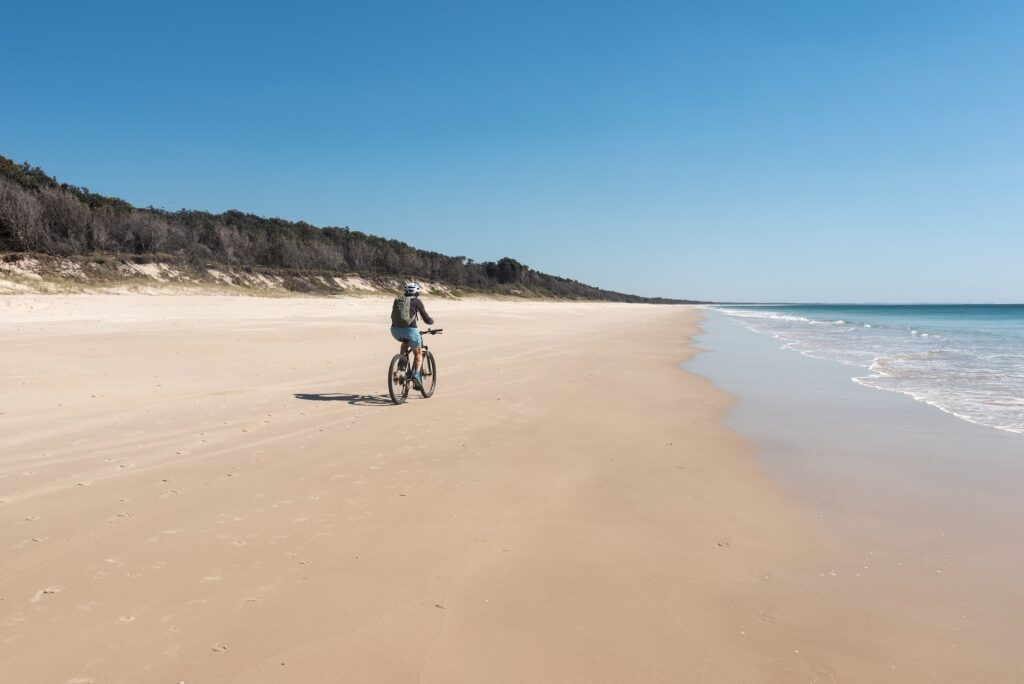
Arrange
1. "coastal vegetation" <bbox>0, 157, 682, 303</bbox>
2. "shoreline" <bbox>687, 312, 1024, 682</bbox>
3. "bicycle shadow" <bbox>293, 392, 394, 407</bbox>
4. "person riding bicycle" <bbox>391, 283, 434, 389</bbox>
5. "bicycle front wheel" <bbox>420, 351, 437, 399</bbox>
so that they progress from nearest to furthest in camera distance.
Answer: "shoreline" <bbox>687, 312, 1024, 682</bbox>
"bicycle shadow" <bbox>293, 392, 394, 407</bbox>
"person riding bicycle" <bbox>391, 283, 434, 389</bbox>
"bicycle front wheel" <bbox>420, 351, 437, 399</bbox>
"coastal vegetation" <bbox>0, 157, 682, 303</bbox>

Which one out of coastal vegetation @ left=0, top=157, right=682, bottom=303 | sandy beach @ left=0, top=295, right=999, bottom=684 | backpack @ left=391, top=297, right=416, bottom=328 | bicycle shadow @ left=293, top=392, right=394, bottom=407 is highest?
coastal vegetation @ left=0, top=157, right=682, bottom=303

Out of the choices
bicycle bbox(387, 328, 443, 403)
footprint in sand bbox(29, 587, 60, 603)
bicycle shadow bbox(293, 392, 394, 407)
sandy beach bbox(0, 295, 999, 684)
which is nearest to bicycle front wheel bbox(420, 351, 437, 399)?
bicycle bbox(387, 328, 443, 403)

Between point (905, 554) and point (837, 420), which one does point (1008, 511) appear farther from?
point (837, 420)

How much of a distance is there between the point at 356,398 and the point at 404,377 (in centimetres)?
85

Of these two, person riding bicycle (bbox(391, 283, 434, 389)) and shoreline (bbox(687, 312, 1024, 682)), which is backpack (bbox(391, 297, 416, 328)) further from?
shoreline (bbox(687, 312, 1024, 682))

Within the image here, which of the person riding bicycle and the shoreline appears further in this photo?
the person riding bicycle

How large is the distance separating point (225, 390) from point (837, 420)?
31.4ft

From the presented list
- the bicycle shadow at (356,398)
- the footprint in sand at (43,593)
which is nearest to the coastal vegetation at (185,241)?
the bicycle shadow at (356,398)

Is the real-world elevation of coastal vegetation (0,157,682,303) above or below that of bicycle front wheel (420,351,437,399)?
above

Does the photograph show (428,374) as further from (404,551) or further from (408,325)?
(404,551)

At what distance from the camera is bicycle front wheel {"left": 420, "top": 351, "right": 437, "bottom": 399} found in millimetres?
10156

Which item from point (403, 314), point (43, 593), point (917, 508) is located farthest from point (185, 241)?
point (917, 508)

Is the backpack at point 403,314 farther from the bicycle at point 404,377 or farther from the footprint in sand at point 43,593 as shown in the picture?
the footprint in sand at point 43,593

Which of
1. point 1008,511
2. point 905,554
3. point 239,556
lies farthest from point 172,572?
point 1008,511
